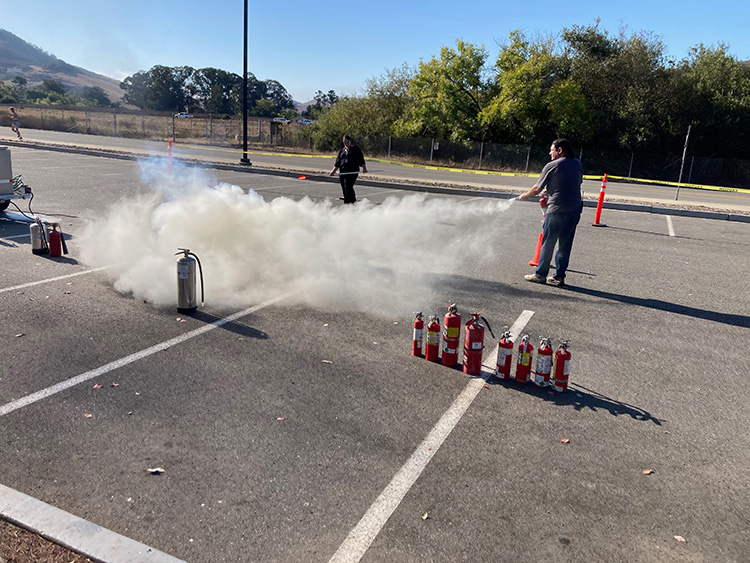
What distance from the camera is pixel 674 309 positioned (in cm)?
725

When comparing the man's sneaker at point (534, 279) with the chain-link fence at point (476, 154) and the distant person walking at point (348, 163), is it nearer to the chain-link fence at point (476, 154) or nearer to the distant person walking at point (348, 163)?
the distant person walking at point (348, 163)

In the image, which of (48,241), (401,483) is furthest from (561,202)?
(48,241)

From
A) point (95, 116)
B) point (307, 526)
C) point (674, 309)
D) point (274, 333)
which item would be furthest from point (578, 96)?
point (95, 116)

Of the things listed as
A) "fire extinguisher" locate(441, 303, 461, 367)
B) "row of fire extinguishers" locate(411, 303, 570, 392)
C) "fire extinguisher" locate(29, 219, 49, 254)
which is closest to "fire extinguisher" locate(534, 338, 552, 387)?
"row of fire extinguishers" locate(411, 303, 570, 392)

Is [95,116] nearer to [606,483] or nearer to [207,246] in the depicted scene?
[207,246]

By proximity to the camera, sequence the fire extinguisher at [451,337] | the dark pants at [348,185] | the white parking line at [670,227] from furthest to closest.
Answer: the dark pants at [348,185], the white parking line at [670,227], the fire extinguisher at [451,337]

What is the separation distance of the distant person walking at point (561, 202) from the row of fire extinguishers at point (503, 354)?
10.7 feet

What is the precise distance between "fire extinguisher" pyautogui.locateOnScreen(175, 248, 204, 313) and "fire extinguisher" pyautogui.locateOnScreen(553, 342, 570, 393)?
3.77m

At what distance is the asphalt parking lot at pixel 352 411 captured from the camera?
309 cm

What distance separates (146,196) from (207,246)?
7.46 metres

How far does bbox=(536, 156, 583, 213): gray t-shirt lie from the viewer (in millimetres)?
7895

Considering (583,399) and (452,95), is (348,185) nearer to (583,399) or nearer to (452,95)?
(583,399)

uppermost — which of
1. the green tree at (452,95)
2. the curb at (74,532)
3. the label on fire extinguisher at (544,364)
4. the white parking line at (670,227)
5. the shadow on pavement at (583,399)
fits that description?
the green tree at (452,95)

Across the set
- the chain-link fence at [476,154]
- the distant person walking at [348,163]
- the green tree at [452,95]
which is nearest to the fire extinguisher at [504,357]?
the distant person walking at [348,163]
